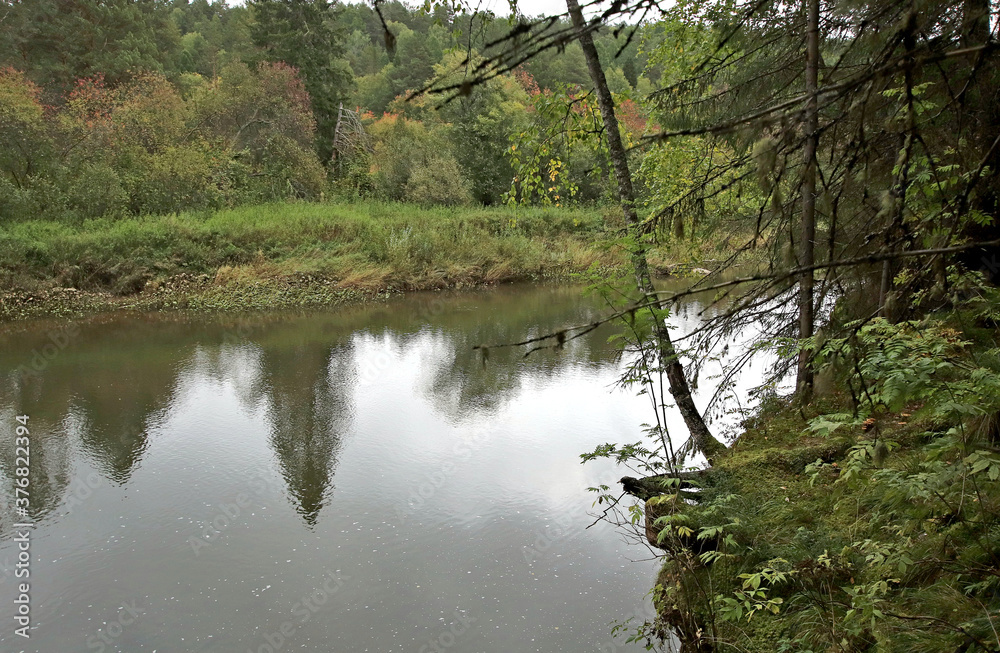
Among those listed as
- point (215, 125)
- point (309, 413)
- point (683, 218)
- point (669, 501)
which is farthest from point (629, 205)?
point (215, 125)

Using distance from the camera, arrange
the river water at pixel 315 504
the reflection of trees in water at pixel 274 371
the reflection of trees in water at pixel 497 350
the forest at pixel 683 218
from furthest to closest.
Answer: the reflection of trees in water at pixel 497 350, the reflection of trees in water at pixel 274 371, the river water at pixel 315 504, the forest at pixel 683 218

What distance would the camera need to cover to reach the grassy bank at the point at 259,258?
14.8 m

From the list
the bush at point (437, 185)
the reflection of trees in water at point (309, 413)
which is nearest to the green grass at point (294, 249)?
the bush at point (437, 185)

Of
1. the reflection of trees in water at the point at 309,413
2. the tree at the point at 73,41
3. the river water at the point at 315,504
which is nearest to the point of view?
the river water at the point at 315,504

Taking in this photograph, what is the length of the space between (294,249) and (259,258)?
104 cm

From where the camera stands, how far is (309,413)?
827 centimetres

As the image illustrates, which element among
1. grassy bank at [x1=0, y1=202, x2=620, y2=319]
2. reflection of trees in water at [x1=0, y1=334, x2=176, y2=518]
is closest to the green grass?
grassy bank at [x1=0, y1=202, x2=620, y2=319]

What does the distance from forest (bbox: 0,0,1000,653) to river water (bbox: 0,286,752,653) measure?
0.68 metres

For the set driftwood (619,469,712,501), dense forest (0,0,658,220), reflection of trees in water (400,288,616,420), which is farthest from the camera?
dense forest (0,0,658,220)

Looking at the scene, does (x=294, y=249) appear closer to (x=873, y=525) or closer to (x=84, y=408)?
(x=84, y=408)

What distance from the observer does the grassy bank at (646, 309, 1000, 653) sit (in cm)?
259

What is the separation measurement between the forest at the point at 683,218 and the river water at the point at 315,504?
0.68 m

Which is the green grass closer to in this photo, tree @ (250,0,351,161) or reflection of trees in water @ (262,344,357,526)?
reflection of trees in water @ (262,344,357,526)

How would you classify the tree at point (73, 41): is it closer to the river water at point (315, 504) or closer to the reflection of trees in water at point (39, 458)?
the river water at point (315, 504)
